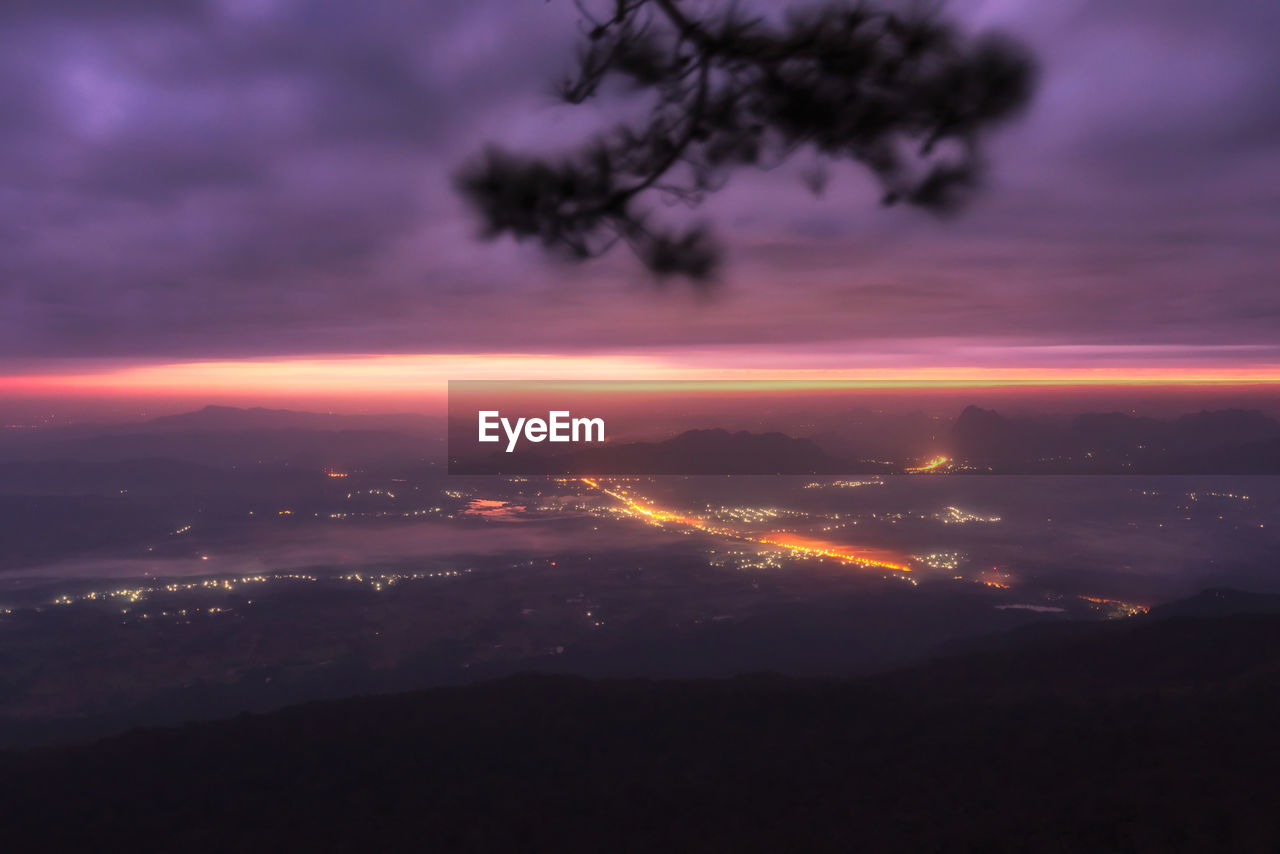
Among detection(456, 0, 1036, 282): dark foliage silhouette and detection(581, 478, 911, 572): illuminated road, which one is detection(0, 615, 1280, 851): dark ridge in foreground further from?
detection(581, 478, 911, 572): illuminated road

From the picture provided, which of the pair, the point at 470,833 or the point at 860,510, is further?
the point at 860,510

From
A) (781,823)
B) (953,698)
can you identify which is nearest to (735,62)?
(781,823)

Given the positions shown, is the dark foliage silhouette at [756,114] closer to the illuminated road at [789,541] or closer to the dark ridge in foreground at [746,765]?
the dark ridge in foreground at [746,765]

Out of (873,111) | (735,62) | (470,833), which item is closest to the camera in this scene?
(735,62)

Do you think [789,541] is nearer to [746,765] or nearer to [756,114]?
[746,765]

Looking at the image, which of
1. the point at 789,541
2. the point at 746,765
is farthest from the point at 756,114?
the point at 789,541

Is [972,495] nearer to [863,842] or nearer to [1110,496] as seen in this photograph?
[1110,496]
